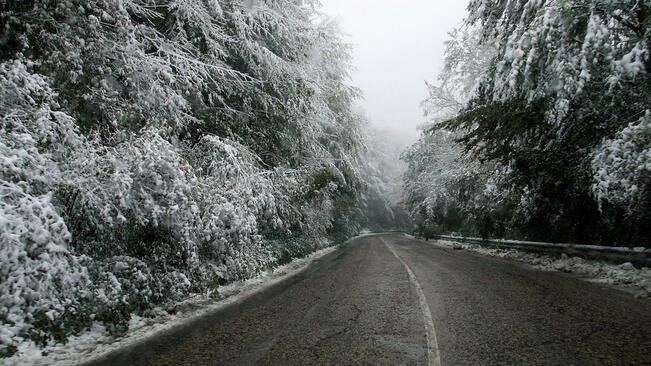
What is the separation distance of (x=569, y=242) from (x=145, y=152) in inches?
502

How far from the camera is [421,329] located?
5.29 m

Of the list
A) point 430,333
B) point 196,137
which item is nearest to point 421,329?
point 430,333

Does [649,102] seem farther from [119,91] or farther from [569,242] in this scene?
[119,91]

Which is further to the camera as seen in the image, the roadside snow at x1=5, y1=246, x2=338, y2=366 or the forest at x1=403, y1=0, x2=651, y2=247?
the forest at x1=403, y1=0, x2=651, y2=247

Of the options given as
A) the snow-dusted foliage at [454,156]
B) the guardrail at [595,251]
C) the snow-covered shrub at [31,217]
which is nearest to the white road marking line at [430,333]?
the snow-covered shrub at [31,217]

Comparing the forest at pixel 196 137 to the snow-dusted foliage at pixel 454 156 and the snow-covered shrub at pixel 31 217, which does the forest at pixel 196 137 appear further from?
the snow-dusted foliage at pixel 454 156

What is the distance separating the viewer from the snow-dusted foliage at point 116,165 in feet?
15.6

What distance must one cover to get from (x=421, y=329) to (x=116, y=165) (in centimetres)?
488

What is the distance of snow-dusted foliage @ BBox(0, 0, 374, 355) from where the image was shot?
4.75 metres

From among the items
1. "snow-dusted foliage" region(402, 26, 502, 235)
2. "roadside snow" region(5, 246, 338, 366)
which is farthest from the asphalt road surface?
"snow-dusted foliage" region(402, 26, 502, 235)

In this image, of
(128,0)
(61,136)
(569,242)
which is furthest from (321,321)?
(569,242)

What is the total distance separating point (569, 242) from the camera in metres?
12.9

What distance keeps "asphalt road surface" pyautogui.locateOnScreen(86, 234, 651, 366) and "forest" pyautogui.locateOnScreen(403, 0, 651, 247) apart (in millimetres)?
2430

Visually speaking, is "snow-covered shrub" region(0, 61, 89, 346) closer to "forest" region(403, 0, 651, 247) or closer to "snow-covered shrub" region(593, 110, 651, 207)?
"forest" region(403, 0, 651, 247)
